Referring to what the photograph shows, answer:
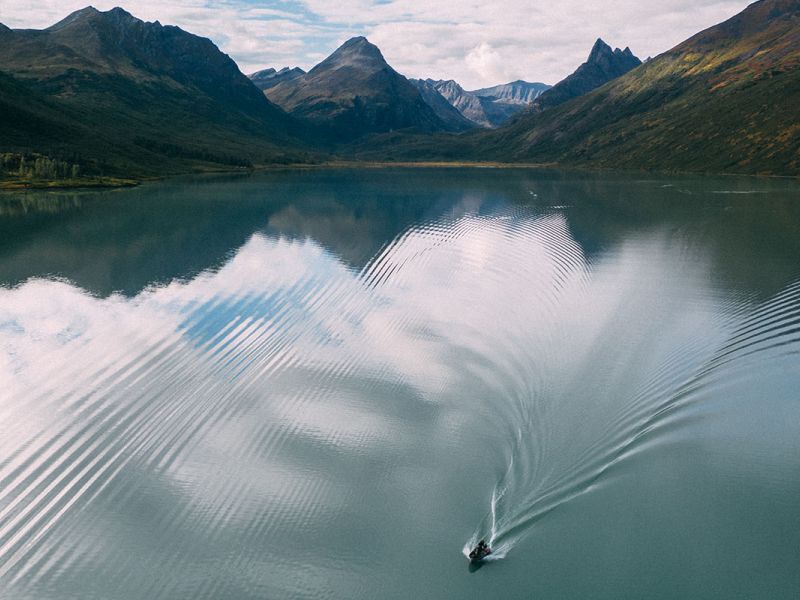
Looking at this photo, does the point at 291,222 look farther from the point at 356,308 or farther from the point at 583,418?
the point at 583,418

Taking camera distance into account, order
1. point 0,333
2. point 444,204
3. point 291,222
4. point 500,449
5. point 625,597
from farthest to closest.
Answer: point 444,204 → point 291,222 → point 0,333 → point 500,449 → point 625,597

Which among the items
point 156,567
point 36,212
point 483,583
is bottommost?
point 36,212

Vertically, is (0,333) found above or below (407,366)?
below

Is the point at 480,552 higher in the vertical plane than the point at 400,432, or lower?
higher

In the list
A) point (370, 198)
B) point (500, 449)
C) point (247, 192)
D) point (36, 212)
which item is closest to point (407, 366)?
point (500, 449)

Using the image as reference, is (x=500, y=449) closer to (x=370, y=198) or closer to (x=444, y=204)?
(x=444, y=204)

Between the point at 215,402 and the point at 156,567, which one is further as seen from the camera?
the point at 215,402

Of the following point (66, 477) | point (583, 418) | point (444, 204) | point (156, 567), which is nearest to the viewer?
point (156, 567)

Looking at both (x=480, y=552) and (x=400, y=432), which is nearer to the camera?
(x=480, y=552)
